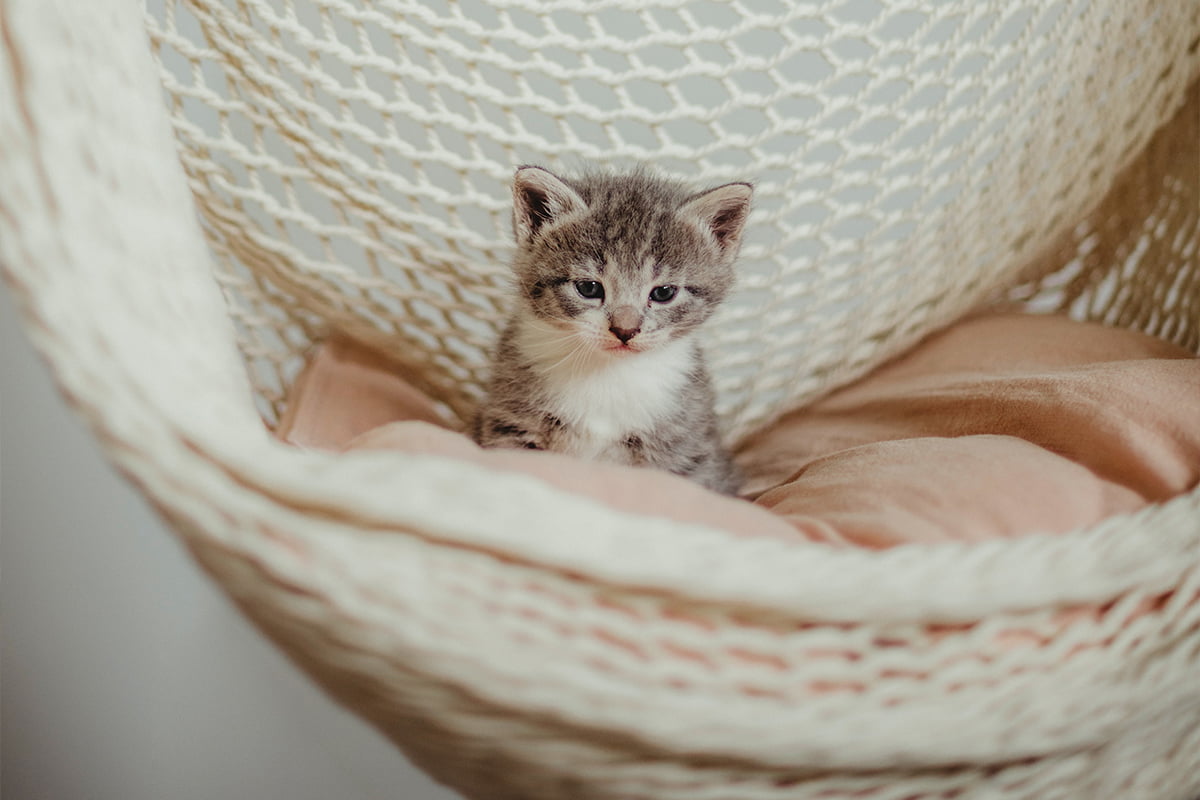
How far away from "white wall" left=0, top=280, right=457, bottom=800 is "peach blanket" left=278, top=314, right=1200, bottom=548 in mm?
530

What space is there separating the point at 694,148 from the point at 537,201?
0.22m

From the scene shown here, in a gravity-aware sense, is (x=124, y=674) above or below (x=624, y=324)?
below

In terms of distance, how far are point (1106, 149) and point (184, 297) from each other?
1.20 metres

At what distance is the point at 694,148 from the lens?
1.13m

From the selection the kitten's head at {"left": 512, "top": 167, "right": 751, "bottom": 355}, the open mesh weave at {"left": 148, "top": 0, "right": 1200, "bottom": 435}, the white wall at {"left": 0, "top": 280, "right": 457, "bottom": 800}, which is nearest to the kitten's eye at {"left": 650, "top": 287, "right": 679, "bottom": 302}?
the kitten's head at {"left": 512, "top": 167, "right": 751, "bottom": 355}

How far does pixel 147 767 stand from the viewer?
1412 millimetres

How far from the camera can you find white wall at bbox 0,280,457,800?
1346 mm

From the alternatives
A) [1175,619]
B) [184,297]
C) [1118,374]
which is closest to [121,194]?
[184,297]

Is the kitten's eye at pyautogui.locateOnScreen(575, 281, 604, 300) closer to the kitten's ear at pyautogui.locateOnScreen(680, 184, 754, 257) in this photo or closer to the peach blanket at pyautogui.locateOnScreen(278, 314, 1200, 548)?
the kitten's ear at pyautogui.locateOnScreen(680, 184, 754, 257)

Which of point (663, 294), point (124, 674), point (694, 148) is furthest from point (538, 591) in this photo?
point (124, 674)

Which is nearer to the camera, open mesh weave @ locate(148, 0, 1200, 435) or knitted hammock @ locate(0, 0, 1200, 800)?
knitted hammock @ locate(0, 0, 1200, 800)

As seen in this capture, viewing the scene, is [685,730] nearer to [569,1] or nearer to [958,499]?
[958,499]

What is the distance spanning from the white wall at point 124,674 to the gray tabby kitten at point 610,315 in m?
0.67

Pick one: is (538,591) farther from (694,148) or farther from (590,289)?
(694,148)
